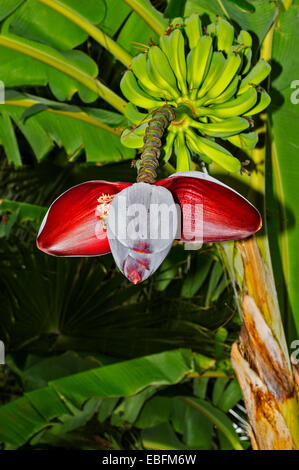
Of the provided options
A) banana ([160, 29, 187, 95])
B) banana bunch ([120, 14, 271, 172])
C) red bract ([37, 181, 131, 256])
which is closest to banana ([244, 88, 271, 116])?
banana bunch ([120, 14, 271, 172])

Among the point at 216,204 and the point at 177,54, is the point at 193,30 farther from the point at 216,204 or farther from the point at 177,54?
the point at 216,204

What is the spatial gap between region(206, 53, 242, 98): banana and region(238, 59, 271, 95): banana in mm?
38

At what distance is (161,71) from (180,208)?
308 millimetres

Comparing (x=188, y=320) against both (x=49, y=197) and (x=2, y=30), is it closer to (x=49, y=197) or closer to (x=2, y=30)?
(x=49, y=197)

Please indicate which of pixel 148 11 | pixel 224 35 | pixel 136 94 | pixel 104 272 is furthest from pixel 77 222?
pixel 104 272

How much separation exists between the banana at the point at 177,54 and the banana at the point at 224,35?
69 mm

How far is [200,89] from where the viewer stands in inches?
27.3

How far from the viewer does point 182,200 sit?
47cm

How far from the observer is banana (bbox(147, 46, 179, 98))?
2.26 feet

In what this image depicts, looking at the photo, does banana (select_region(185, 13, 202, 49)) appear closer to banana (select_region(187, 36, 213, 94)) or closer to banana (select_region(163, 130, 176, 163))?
banana (select_region(187, 36, 213, 94))

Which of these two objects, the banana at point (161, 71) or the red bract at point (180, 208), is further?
the banana at point (161, 71)

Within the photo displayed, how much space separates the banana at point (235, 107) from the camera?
675mm

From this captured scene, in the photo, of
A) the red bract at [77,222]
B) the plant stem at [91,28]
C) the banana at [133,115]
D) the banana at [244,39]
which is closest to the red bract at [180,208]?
the red bract at [77,222]

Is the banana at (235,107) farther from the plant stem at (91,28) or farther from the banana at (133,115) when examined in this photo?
the plant stem at (91,28)
